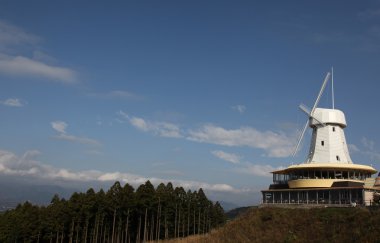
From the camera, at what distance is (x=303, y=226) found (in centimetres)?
4256

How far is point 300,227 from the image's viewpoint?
42.7 m

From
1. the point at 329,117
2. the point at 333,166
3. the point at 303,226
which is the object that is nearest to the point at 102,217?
the point at 303,226

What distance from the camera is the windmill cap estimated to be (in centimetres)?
6391

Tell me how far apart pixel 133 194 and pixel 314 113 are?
3190 centimetres

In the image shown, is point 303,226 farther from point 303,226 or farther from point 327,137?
point 327,137

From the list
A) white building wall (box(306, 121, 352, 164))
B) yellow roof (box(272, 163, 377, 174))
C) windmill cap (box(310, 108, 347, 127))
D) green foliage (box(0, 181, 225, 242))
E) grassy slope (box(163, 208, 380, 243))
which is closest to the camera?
grassy slope (box(163, 208, 380, 243))

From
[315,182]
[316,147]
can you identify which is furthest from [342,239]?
[316,147]

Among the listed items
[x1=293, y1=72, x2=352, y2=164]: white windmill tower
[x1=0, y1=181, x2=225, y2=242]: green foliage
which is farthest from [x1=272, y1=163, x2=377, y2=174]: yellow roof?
[x1=0, y1=181, x2=225, y2=242]: green foliage

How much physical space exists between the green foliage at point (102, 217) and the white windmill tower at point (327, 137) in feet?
79.2

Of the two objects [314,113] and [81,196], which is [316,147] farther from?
[81,196]

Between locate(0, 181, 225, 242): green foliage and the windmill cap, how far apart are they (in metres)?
26.6

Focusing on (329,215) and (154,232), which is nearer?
(329,215)

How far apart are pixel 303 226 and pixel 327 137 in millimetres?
24179

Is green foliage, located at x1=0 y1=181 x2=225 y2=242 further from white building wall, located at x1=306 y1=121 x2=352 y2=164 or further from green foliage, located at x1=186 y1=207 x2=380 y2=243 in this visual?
white building wall, located at x1=306 y1=121 x2=352 y2=164
